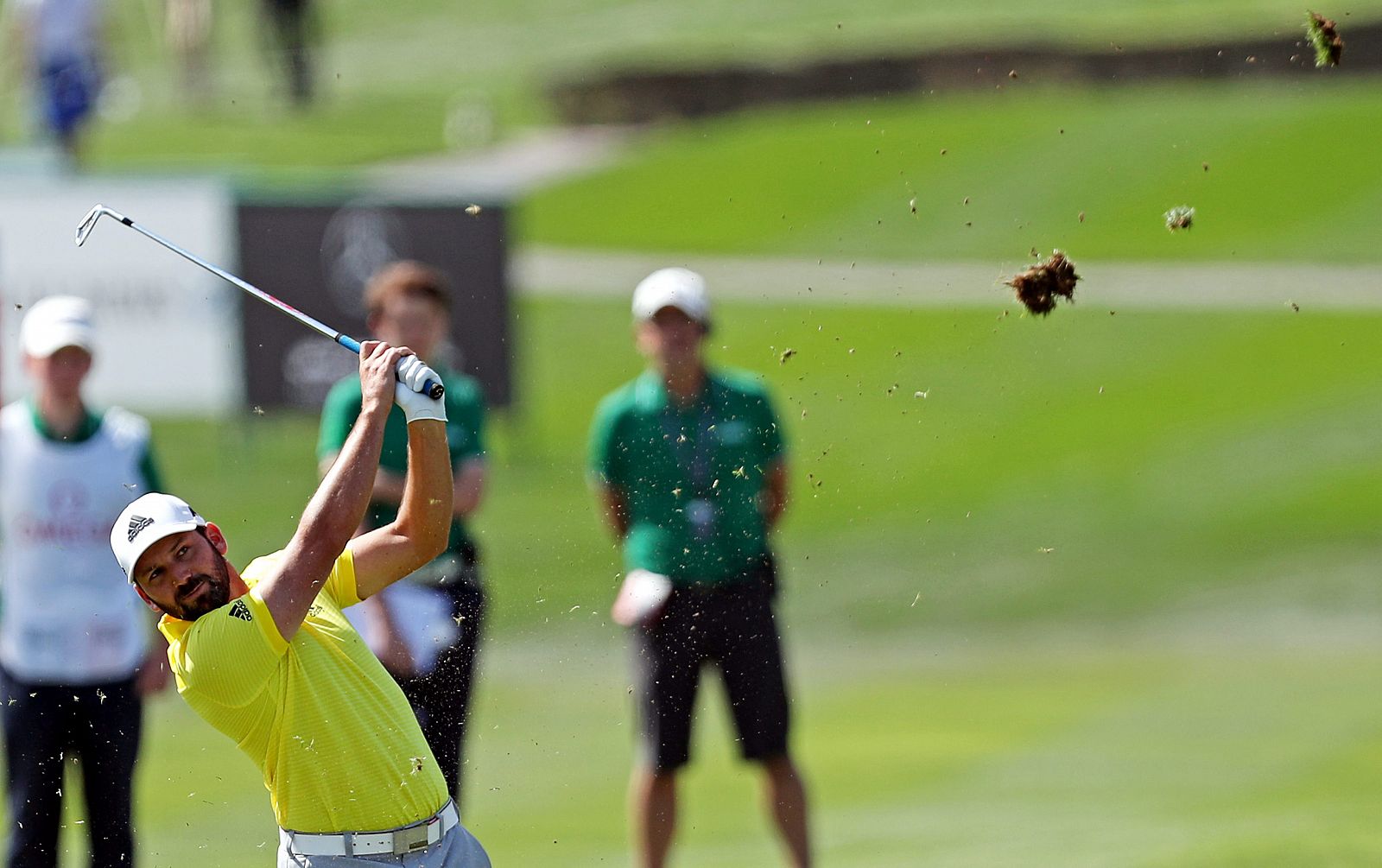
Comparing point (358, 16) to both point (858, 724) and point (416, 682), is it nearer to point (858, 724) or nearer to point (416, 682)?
point (858, 724)

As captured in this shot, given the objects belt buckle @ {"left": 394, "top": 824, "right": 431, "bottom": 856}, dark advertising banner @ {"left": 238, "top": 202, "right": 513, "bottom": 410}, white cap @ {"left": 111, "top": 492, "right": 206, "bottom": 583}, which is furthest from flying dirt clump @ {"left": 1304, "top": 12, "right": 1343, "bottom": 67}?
dark advertising banner @ {"left": 238, "top": 202, "right": 513, "bottom": 410}

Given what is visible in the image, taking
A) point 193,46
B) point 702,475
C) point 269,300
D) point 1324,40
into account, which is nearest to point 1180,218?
point 1324,40

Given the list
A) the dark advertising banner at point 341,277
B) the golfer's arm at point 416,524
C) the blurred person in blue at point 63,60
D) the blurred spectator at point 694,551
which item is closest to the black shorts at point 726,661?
the blurred spectator at point 694,551

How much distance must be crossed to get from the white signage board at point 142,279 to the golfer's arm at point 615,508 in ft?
30.2

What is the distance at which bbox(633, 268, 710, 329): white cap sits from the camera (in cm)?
788

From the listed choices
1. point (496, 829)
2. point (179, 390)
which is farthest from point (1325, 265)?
point (496, 829)

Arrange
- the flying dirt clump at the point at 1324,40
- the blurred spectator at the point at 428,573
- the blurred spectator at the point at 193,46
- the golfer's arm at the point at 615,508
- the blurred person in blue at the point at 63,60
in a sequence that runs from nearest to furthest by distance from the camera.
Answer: the flying dirt clump at the point at 1324,40
the blurred spectator at the point at 428,573
the golfer's arm at the point at 615,508
the blurred person in blue at the point at 63,60
the blurred spectator at the point at 193,46

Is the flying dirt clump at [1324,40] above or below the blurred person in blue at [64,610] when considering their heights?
above

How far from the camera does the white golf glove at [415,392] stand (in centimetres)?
534

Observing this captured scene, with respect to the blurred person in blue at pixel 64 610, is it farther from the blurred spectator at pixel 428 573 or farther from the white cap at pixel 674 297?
the white cap at pixel 674 297

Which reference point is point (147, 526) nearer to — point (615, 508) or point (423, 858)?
point (423, 858)

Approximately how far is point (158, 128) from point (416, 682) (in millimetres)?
27630

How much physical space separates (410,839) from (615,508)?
2.87 metres

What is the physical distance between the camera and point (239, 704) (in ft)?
17.1
